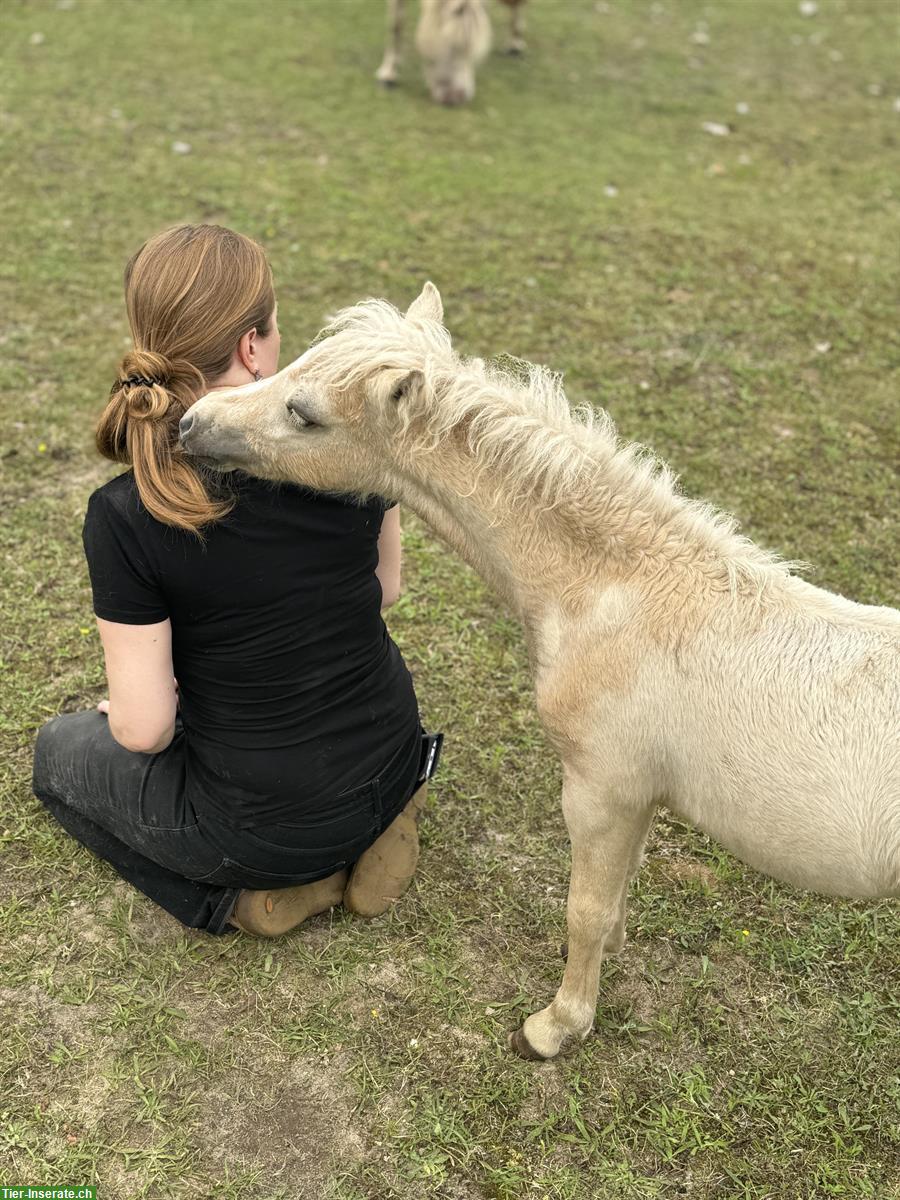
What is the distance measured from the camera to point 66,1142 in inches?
100

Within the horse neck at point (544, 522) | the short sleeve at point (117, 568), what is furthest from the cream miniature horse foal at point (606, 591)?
the short sleeve at point (117, 568)

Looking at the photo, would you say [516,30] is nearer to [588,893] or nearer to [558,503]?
[558,503]

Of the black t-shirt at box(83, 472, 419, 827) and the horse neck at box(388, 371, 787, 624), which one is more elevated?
the horse neck at box(388, 371, 787, 624)

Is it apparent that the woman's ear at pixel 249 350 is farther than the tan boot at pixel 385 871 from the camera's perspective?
No

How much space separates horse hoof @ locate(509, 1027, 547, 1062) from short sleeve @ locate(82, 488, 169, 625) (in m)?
1.56

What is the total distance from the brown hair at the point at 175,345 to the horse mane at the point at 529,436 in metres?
0.27

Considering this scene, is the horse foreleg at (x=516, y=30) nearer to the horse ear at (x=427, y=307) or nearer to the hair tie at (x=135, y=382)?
the horse ear at (x=427, y=307)

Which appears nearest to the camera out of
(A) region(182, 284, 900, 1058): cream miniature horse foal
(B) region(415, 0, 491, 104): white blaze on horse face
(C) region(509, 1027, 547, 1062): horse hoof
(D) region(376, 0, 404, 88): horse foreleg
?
(A) region(182, 284, 900, 1058): cream miniature horse foal

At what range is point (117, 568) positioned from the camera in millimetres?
2471

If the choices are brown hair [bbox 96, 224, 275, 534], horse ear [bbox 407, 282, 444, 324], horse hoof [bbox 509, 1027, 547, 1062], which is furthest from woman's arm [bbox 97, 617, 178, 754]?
horse hoof [bbox 509, 1027, 547, 1062]

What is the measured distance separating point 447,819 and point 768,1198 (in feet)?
4.88

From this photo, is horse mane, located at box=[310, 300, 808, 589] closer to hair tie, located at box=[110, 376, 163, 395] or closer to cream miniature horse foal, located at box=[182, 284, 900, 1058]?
cream miniature horse foal, located at box=[182, 284, 900, 1058]

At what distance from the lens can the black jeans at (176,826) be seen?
2859 mm

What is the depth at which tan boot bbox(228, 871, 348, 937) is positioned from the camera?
9.80 feet
